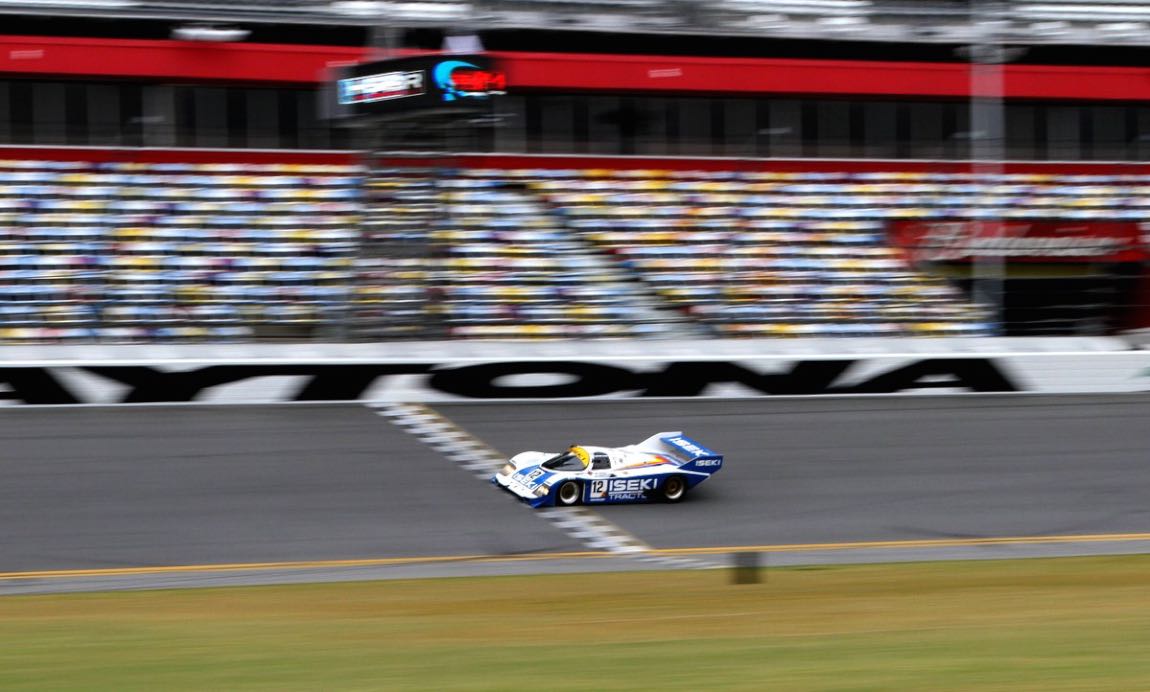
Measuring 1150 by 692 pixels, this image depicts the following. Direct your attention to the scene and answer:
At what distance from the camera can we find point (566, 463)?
474 inches

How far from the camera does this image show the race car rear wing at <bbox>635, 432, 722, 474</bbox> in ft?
40.1

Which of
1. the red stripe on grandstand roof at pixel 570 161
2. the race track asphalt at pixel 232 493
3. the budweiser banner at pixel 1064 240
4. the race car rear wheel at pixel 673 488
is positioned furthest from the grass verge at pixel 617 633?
the red stripe on grandstand roof at pixel 570 161

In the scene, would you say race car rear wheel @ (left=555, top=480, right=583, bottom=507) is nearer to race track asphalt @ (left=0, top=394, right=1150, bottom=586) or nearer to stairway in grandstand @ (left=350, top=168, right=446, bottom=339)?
race track asphalt @ (left=0, top=394, right=1150, bottom=586)

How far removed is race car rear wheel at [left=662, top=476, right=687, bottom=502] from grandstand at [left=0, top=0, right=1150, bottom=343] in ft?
15.0

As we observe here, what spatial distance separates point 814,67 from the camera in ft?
82.7

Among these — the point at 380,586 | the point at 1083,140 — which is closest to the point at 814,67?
the point at 1083,140

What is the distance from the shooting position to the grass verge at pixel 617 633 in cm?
527

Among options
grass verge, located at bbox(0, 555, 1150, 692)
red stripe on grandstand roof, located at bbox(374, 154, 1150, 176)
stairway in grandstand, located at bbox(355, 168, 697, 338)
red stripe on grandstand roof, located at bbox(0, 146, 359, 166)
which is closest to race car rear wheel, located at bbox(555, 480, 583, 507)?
grass verge, located at bbox(0, 555, 1150, 692)

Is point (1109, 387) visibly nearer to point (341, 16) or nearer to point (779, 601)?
point (779, 601)

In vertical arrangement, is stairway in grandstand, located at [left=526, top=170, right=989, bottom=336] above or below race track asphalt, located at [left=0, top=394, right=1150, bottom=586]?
above

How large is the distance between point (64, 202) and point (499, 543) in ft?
38.0

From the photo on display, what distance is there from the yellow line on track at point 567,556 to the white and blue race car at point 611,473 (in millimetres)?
1161

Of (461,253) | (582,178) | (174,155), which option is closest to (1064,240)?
(582,178)

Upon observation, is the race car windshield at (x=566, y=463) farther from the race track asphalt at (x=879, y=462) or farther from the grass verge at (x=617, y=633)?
the grass verge at (x=617, y=633)
